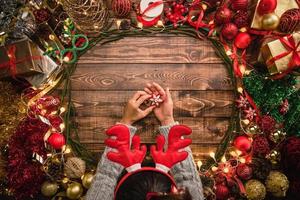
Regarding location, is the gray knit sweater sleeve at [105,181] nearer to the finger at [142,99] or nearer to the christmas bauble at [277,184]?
the finger at [142,99]

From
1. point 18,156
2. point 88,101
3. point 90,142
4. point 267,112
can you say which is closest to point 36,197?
point 18,156

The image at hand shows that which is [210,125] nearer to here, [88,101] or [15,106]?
[88,101]

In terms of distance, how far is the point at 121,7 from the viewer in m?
→ 1.77

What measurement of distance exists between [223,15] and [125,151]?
35.2 inches

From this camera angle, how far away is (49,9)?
1846mm

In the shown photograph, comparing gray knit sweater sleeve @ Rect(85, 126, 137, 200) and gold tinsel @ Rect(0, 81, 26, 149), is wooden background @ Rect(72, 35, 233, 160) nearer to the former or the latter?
gray knit sweater sleeve @ Rect(85, 126, 137, 200)

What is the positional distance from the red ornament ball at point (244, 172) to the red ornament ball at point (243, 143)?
9 cm

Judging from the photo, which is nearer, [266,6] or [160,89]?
[266,6]

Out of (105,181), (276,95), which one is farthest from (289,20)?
(105,181)

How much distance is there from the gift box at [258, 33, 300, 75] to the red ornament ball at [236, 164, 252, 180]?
539mm

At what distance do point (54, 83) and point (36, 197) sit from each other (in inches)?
28.0

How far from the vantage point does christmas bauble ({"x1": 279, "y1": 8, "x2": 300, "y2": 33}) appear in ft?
5.41

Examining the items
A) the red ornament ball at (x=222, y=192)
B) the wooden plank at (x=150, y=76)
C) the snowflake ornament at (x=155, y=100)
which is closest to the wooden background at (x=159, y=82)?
the wooden plank at (x=150, y=76)

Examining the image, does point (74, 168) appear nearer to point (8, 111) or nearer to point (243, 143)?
point (8, 111)
